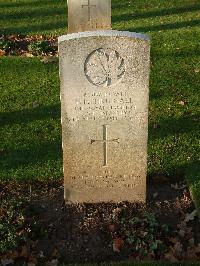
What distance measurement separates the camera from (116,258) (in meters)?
5.17

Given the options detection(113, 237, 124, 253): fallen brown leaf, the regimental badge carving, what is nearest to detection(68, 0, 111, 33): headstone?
the regimental badge carving

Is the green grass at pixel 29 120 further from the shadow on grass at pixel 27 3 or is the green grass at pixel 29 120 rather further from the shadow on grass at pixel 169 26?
the shadow on grass at pixel 27 3

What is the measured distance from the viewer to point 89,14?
10.2 meters

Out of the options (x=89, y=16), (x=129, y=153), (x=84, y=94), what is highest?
(x=89, y=16)

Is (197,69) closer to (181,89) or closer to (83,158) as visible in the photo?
(181,89)

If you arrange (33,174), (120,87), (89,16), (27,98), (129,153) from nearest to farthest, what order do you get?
(120,87)
(129,153)
(33,174)
(27,98)
(89,16)

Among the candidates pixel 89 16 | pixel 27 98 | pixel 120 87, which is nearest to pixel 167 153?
pixel 120 87

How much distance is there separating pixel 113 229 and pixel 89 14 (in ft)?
19.2

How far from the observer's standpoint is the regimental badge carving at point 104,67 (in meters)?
5.01

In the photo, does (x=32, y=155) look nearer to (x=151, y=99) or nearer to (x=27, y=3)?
(x=151, y=99)

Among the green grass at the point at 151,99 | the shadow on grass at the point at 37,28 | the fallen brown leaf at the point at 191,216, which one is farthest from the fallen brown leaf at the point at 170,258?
the shadow on grass at the point at 37,28

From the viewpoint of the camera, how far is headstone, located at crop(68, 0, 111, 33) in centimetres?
998

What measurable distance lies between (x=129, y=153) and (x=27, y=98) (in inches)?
130

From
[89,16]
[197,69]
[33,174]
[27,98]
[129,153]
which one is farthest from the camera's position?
[89,16]
